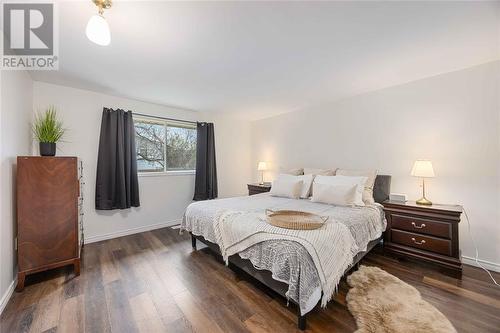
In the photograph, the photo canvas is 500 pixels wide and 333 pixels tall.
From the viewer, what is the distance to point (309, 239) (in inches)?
58.7

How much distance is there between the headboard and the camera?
279 cm

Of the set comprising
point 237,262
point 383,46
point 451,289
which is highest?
point 383,46

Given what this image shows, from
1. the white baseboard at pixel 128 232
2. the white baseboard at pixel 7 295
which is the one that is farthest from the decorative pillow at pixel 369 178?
the white baseboard at pixel 7 295

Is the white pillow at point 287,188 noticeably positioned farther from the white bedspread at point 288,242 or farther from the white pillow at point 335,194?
the white pillow at point 335,194

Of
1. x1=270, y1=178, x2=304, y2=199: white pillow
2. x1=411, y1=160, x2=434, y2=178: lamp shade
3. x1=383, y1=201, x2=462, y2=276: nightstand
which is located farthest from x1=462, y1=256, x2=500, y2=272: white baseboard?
x1=270, y1=178, x2=304, y2=199: white pillow

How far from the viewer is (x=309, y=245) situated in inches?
56.9

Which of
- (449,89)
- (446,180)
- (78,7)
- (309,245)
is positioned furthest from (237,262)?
(449,89)

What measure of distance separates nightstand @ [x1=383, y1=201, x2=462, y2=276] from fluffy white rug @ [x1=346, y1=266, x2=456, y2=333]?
0.58 meters

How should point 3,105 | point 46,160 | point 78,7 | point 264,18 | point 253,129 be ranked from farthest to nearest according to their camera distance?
point 253,129 < point 46,160 < point 3,105 < point 264,18 < point 78,7

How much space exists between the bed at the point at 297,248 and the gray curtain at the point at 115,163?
4.20ft

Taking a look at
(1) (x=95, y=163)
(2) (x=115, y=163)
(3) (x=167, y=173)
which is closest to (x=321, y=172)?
(3) (x=167, y=173)

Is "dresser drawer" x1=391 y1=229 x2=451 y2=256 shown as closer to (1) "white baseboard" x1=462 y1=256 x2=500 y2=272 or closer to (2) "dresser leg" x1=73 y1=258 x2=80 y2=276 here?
(1) "white baseboard" x1=462 y1=256 x2=500 y2=272

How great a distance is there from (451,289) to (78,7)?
3.83m

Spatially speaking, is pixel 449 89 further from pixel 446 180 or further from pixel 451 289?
pixel 451 289
